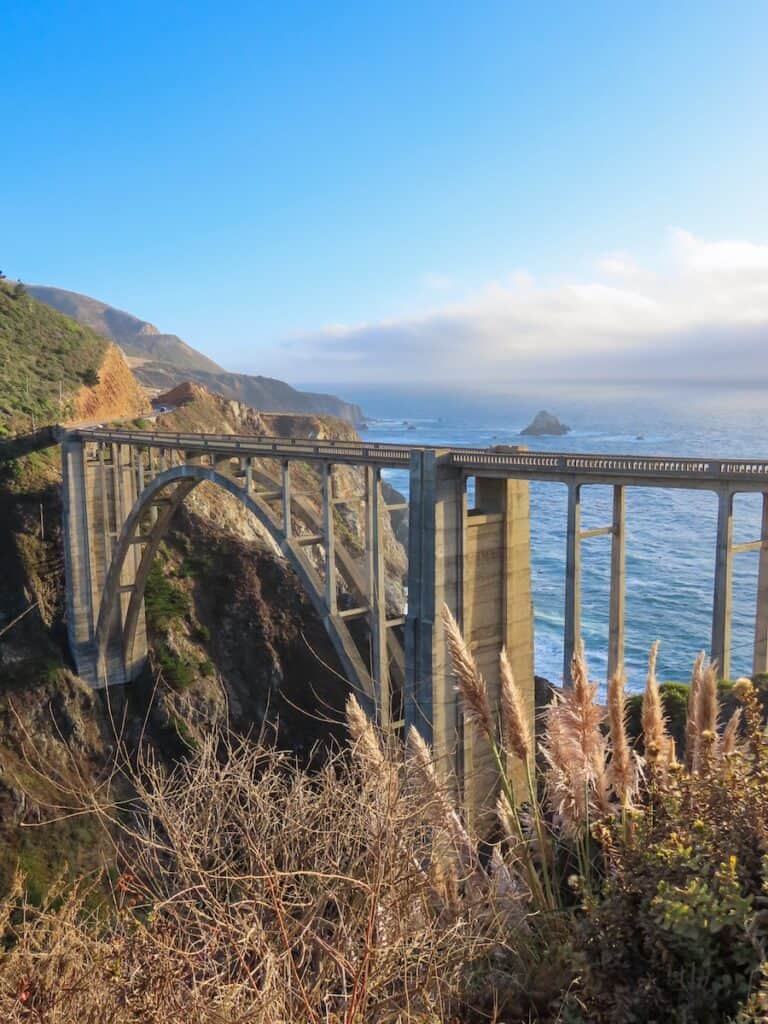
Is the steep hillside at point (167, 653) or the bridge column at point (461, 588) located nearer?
the bridge column at point (461, 588)

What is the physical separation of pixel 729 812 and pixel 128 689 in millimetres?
37862

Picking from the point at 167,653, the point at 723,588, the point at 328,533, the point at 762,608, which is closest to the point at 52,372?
the point at 167,653

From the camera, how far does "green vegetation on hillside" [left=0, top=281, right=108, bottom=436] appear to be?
4724 centimetres

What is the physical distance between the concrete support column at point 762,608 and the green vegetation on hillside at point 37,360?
42.2 m

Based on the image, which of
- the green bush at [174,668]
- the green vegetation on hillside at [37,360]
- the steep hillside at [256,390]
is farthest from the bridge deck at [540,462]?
the steep hillside at [256,390]

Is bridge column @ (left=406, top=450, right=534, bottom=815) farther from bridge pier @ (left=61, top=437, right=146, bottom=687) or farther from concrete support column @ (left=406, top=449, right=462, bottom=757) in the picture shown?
bridge pier @ (left=61, top=437, right=146, bottom=687)

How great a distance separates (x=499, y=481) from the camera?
62.0 ft

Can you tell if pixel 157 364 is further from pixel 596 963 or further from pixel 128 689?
pixel 596 963

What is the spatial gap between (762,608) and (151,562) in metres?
28.0

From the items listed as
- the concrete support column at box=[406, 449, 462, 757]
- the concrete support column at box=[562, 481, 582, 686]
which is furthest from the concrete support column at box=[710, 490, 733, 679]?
the concrete support column at box=[406, 449, 462, 757]

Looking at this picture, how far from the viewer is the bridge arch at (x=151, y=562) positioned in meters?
21.1

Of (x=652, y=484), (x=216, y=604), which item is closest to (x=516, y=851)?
(x=652, y=484)

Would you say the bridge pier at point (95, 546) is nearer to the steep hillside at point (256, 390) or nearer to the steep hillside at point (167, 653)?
the steep hillside at point (167, 653)

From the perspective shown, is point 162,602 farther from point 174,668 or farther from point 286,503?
point 286,503
